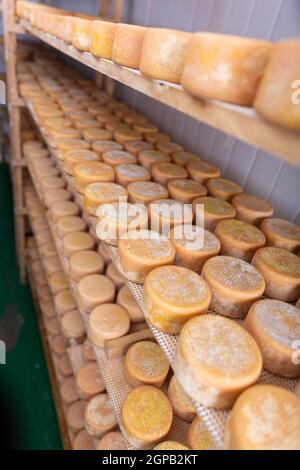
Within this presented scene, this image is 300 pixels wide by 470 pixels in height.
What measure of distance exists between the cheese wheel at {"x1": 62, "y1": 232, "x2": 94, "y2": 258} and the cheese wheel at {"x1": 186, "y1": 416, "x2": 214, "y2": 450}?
0.79 meters

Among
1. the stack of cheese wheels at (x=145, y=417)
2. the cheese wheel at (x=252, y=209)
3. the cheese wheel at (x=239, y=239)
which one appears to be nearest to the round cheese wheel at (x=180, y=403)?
the stack of cheese wheels at (x=145, y=417)

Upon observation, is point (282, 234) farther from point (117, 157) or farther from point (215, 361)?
point (117, 157)

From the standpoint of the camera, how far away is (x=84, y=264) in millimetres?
1209

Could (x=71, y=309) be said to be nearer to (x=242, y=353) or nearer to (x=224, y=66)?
(x=242, y=353)

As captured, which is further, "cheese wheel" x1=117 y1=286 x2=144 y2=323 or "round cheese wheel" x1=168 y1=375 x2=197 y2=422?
"cheese wheel" x1=117 y1=286 x2=144 y2=323

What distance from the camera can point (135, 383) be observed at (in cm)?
86

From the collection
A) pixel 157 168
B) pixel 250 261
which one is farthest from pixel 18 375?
pixel 250 261

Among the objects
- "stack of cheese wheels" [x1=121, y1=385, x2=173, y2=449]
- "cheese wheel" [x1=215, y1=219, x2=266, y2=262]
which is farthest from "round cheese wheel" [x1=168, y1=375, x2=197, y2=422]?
"cheese wheel" [x1=215, y1=219, x2=266, y2=262]

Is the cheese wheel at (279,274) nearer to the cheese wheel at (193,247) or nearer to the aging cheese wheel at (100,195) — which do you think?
the cheese wheel at (193,247)

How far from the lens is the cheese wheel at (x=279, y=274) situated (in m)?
0.72

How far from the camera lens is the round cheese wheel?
775mm

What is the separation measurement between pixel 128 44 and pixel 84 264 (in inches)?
30.7

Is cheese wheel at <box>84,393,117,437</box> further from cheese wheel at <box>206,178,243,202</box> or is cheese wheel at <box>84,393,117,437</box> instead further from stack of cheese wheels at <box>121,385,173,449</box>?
cheese wheel at <box>206,178,243,202</box>
